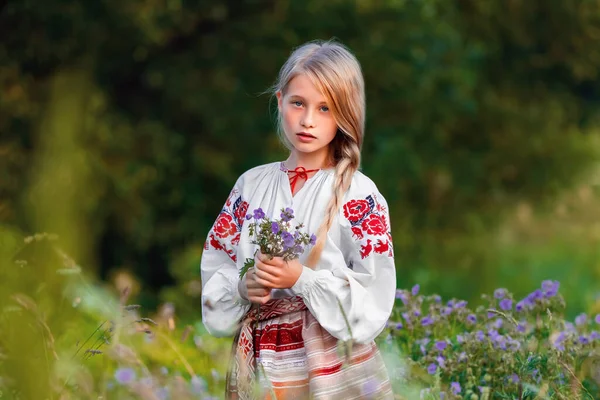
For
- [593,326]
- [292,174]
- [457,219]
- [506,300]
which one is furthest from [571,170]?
[292,174]

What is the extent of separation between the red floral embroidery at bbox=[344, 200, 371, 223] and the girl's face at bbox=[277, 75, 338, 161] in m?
0.18

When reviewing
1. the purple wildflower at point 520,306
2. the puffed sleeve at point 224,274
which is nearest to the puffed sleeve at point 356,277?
the puffed sleeve at point 224,274

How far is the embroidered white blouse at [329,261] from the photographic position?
2.40 metres

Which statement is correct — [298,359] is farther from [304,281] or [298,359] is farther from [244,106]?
[244,106]

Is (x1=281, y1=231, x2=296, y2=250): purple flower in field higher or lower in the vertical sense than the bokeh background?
lower

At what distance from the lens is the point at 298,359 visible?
2.47 metres

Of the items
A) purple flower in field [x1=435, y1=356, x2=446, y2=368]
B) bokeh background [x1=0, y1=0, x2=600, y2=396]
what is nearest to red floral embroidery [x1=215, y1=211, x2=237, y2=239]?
purple flower in field [x1=435, y1=356, x2=446, y2=368]

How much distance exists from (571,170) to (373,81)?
2.43 metres

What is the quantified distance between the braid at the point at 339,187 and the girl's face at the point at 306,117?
0.08 m

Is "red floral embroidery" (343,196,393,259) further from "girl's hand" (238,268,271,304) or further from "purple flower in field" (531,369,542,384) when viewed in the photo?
"purple flower in field" (531,369,542,384)

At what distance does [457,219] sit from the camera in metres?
9.30

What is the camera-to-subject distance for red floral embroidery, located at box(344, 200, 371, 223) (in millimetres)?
2484

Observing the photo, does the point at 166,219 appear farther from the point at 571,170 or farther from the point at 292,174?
the point at 292,174

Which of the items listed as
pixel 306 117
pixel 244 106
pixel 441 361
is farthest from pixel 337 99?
pixel 244 106
